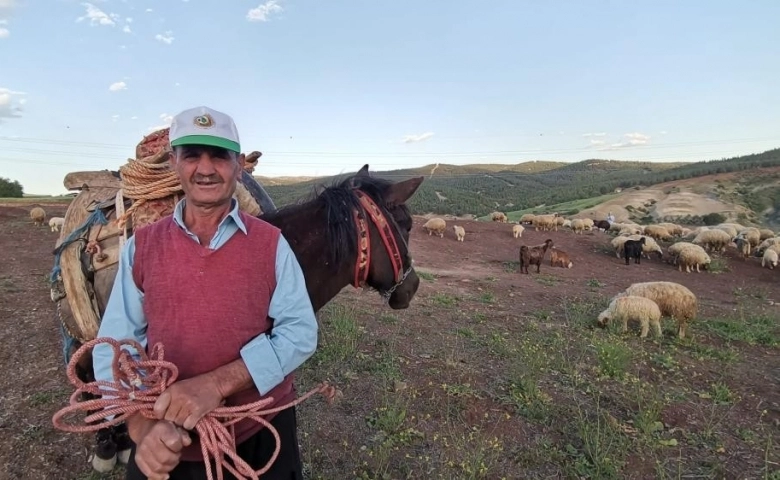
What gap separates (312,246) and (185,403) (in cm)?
102

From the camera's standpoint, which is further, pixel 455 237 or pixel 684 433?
pixel 455 237

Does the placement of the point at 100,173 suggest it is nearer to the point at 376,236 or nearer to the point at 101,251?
the point at 101,251

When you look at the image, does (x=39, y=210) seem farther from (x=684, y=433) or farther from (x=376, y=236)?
(x=684, y=433)

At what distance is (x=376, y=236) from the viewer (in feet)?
7.33

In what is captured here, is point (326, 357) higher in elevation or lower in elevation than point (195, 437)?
lower

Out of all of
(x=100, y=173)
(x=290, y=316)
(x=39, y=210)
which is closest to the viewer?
(x=290, y=316)

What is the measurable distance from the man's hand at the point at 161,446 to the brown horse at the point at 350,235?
0.99m

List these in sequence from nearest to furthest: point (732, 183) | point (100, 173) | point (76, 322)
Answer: point (76, 322) < point (100, 173) < point (732, 183)

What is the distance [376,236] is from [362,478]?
6.43 feet

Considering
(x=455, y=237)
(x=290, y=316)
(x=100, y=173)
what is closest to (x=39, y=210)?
(x=455, y=237)

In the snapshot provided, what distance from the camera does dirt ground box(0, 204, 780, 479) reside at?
330 centimetres

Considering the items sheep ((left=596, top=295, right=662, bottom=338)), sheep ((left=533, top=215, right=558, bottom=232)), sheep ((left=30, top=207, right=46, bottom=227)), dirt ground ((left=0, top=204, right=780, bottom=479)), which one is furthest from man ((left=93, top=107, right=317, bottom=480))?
sheep ((left=533, top=215, right=558, bottom=232))

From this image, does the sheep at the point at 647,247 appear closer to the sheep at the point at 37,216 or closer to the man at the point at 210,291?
the man at the point at 210,291

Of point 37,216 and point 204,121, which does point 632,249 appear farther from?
point 37,216
